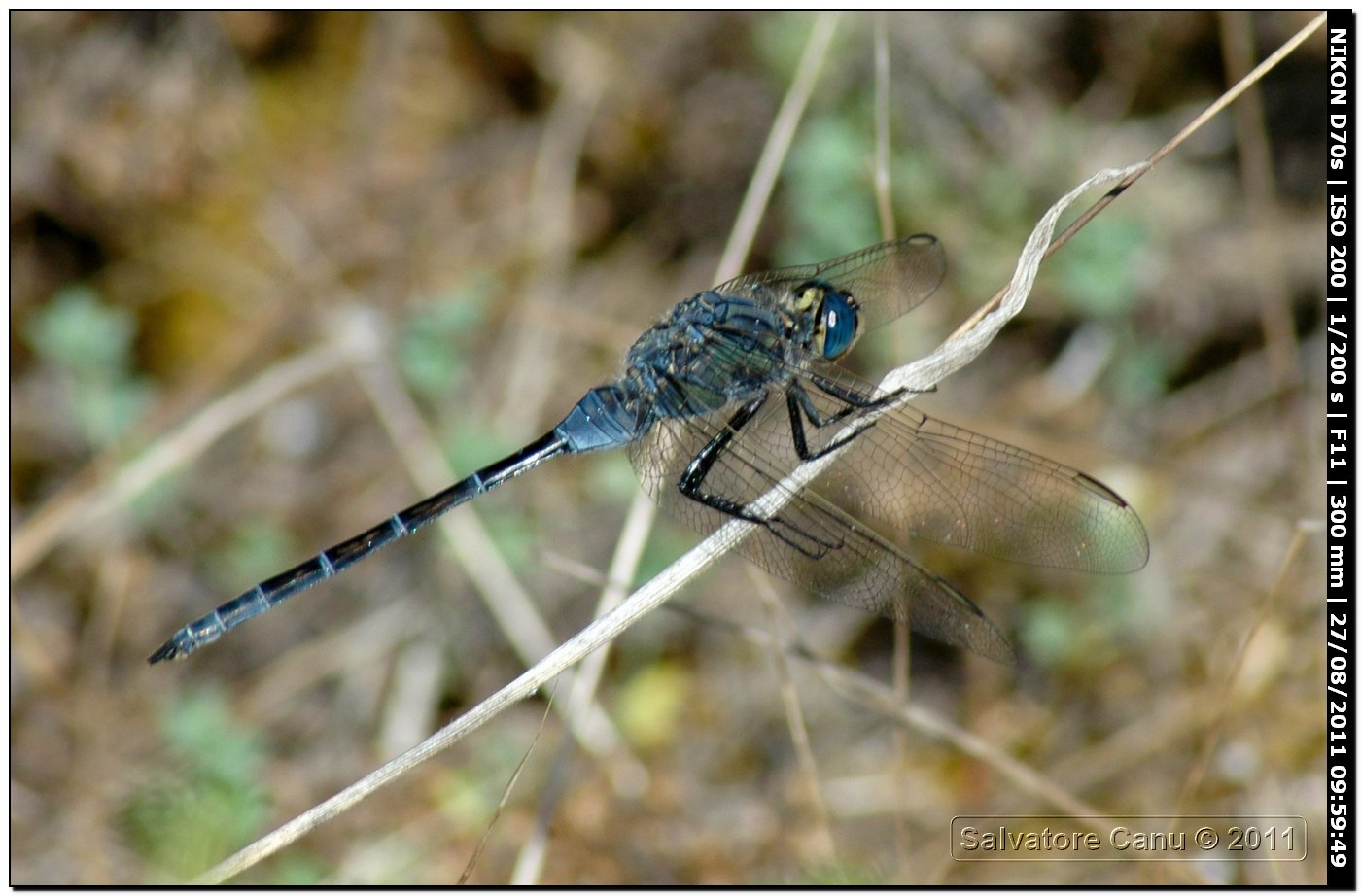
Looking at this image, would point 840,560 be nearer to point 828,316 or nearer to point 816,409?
point 816,409

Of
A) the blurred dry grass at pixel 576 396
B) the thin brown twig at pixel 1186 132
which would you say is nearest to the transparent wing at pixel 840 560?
the thin brown twig at pixel 1186 132

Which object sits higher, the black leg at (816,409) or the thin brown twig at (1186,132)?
the black leg at (816,409)

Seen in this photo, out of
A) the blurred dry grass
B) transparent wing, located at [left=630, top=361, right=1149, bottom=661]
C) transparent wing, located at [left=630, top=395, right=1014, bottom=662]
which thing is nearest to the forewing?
transparent wing, located at [left=630, top=361, right=1149, bottom=661]

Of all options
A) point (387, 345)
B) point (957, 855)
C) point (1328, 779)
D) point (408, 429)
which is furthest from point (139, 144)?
point (1328, 779)

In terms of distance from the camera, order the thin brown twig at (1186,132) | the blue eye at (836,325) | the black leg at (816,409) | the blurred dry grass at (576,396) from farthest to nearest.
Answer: the blurred dry grass at (576,396) < the blue eye at (836,325) < the black leg at (816,409) < the thin brown twig at (1186,132)

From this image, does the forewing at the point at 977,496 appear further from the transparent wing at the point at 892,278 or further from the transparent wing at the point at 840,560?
the transparent wing at the point at 892,278

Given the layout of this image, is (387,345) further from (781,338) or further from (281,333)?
(781,338)

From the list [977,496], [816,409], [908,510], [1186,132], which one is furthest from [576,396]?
[1186,132]

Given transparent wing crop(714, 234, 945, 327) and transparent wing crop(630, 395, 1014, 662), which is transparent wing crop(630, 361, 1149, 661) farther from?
transparent wing crop(714, 234, 945, 327)
